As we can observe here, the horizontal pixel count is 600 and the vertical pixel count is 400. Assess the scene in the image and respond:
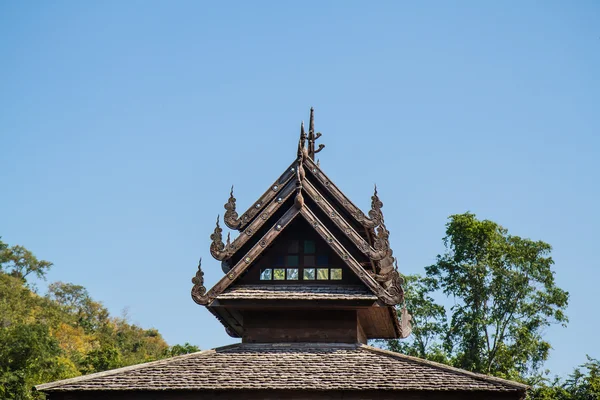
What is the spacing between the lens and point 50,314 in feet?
315

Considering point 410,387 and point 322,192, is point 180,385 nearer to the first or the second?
point 410,387

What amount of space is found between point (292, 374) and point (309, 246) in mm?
3988

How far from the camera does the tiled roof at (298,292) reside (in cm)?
2302

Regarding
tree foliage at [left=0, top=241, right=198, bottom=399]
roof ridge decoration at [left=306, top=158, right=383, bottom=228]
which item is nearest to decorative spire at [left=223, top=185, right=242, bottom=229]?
roof ridge decoration at [left=306, top=158, right=383, bottom=228]

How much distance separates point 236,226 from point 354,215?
10.9ft

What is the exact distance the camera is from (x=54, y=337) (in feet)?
220

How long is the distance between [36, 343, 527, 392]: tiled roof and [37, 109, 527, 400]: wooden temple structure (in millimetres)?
25

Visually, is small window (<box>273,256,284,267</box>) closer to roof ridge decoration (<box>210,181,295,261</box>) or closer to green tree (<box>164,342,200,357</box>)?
roof ridge decoration (<box>210,181,295,261</box>)

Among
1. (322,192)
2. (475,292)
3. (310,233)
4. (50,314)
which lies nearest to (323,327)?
(310,233)

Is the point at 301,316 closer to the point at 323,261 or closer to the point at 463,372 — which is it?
the point at 323,261

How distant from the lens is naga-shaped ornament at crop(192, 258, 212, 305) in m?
23.2

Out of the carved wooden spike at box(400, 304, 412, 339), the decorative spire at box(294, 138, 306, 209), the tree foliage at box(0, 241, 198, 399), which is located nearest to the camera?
the decorative spire at box(294, 138, 306, 209)

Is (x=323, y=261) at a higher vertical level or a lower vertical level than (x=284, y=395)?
higher

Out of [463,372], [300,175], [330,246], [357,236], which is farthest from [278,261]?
[463,372]
